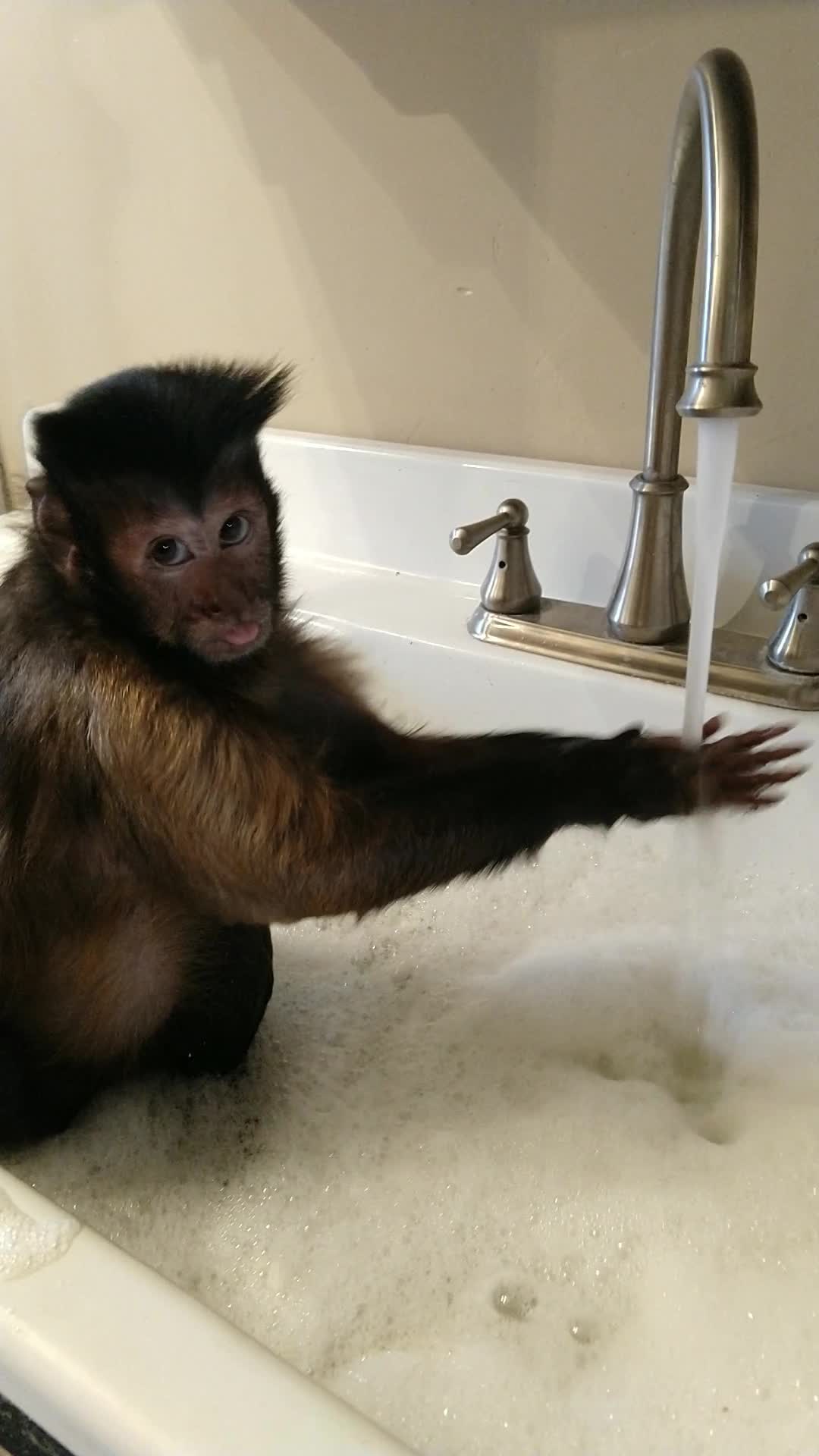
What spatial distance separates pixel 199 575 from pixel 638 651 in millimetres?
433

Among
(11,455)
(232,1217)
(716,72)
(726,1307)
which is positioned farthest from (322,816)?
(11,455)

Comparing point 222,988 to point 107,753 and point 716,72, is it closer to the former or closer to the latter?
point 107,753

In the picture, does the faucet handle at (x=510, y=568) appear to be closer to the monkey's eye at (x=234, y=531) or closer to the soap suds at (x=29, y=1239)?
the monkey's eye at (x=234, y=531)

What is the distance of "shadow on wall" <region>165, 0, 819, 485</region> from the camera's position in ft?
2.91

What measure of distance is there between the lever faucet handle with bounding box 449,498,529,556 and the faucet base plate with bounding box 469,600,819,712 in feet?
0.27

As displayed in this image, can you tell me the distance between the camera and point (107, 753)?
25.5 inches

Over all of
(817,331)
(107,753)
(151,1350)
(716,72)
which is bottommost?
(151,1350)

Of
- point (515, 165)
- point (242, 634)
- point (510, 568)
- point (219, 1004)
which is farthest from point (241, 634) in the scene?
point (515, 165)

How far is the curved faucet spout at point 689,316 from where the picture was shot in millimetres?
690

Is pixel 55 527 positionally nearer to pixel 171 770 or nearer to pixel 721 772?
pixel 171 770

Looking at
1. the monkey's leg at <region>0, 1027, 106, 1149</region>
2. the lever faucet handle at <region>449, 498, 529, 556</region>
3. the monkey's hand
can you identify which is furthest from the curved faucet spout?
the monkey's leg at <region>0, 1027, 106, 1149</region>

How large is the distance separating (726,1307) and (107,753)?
1.63 feet

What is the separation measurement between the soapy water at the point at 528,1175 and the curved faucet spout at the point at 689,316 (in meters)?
0.24

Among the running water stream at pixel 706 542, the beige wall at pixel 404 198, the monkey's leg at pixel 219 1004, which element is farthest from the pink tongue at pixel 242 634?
the beige wall at pixel 404 198
